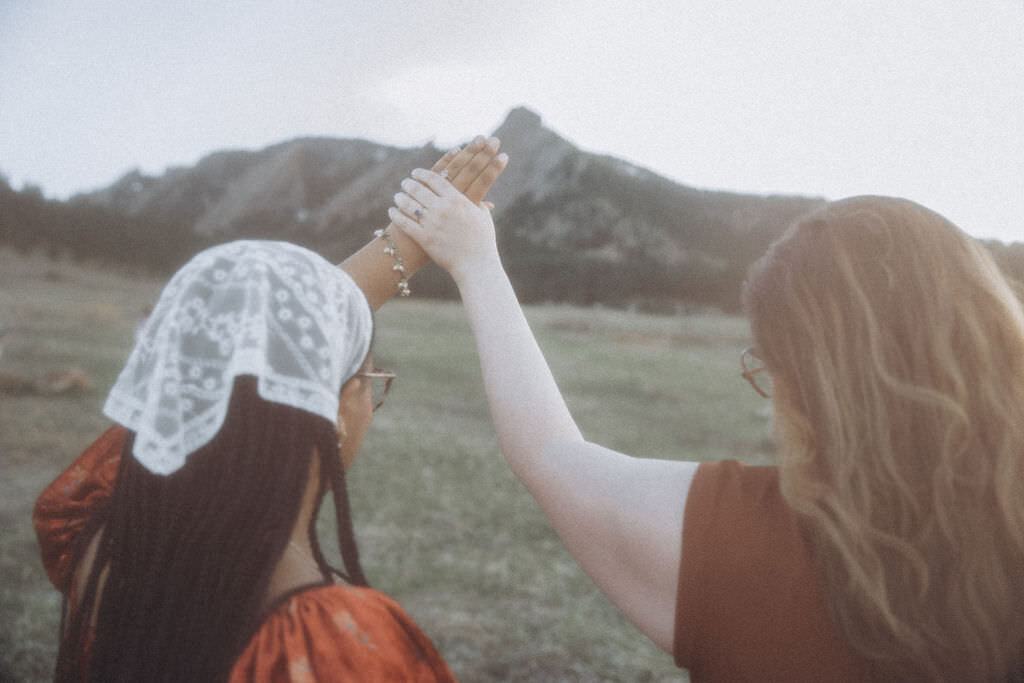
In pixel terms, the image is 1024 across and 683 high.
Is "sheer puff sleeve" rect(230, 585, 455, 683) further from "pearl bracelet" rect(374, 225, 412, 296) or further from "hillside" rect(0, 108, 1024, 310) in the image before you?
"hillside" rect(0, 108, 1024, 310)

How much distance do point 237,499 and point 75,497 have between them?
2.19ft

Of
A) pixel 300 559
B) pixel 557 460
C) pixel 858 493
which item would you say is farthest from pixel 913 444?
pixel 300 559

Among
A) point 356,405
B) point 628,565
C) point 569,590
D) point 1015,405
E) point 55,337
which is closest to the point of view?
point 1015,405

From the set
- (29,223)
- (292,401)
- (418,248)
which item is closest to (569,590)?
(418,248)

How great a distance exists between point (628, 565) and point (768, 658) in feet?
0.86

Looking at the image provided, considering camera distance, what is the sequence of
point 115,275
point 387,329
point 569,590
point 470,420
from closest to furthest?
point 569,590 < point 470,420 < point 387,329 < point 115,275

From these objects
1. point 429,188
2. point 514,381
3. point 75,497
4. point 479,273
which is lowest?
point 75,497

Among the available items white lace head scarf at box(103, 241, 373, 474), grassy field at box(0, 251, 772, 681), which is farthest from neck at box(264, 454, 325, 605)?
grassy field at box(0, 251, 772, 681)

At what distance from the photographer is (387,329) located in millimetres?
22672

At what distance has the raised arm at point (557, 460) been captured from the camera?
1.26 metres

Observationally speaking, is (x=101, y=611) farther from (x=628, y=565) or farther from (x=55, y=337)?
(x=55, y=337)

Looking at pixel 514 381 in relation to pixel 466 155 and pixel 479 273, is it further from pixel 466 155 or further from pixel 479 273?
pixel 466 155

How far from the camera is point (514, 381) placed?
1.52 metres

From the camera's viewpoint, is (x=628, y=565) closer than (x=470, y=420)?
Yes
